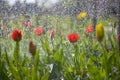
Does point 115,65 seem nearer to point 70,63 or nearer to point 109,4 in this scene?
point 70,63

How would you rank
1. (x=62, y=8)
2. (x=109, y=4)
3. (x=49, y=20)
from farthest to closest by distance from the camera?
1. (x=62, y=8)
2. (x=49, y=20)
3. (x=109, y=4)

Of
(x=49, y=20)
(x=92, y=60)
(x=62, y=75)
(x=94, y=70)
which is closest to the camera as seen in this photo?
(x=94, y=70)

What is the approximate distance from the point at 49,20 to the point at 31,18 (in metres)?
0.30

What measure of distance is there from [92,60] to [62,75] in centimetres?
25

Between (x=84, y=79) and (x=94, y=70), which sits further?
(x=84, y=79)

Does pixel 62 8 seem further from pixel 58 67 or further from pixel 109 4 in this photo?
pixel 58 67

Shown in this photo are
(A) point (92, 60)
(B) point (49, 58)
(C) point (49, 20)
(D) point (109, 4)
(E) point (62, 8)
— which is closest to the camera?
(A) point (92, 60)

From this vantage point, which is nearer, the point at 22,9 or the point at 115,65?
the point at 115,65

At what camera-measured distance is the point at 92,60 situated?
1.91 m

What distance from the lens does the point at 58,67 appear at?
5.24 feet

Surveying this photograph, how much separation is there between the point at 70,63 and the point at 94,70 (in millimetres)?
697

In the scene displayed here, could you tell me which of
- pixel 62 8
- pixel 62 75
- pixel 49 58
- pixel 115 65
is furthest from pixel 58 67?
pixel 62 8

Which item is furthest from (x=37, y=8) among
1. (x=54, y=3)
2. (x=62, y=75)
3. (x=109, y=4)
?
(x=62, y=75)

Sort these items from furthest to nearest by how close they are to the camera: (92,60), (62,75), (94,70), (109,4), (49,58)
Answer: (109,4) → (49,58) → (92,60) → (62,75) → (94,70)
